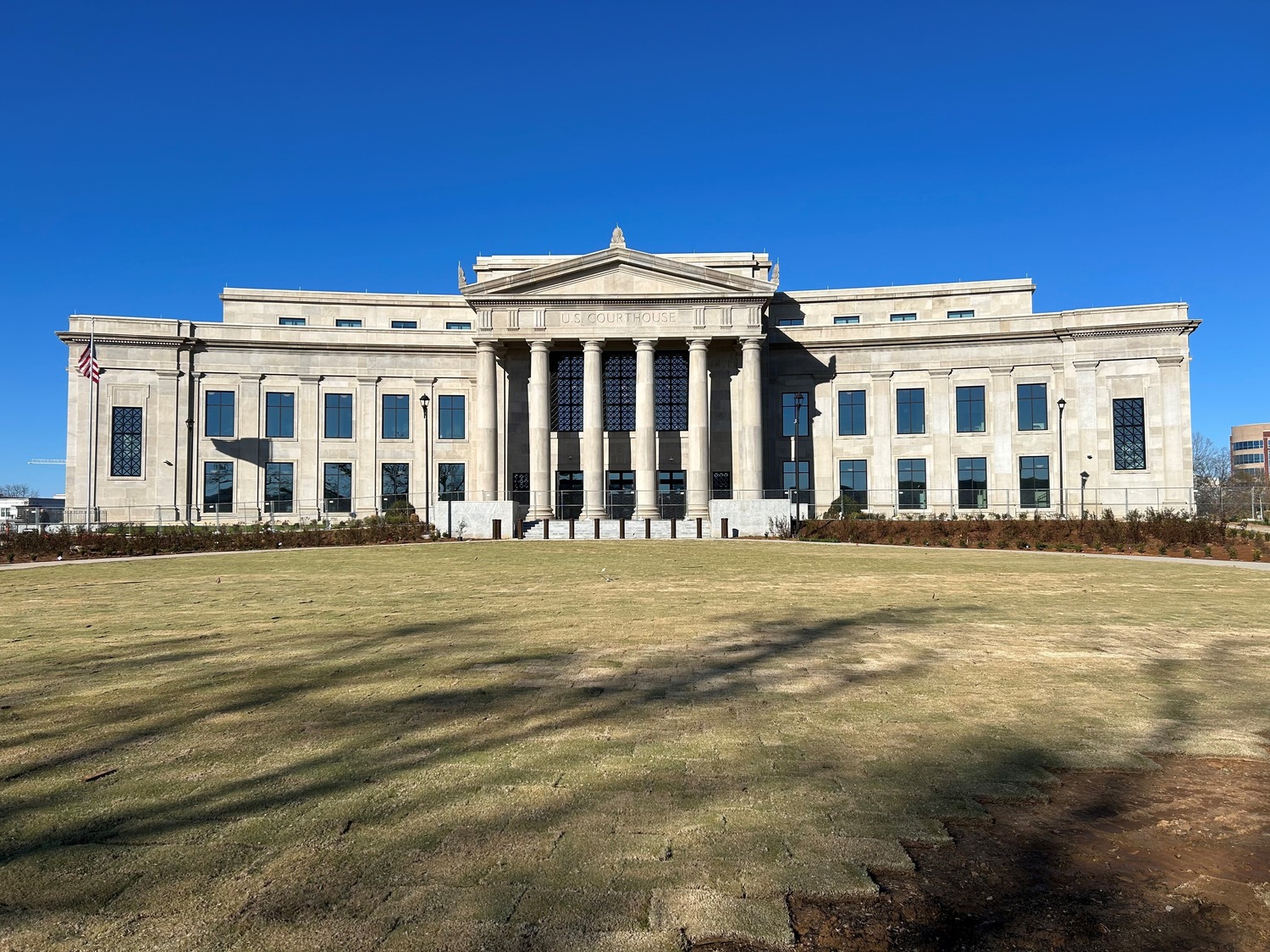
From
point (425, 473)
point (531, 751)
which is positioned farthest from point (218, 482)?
point (531, 751)

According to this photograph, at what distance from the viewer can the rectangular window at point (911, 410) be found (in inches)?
2189

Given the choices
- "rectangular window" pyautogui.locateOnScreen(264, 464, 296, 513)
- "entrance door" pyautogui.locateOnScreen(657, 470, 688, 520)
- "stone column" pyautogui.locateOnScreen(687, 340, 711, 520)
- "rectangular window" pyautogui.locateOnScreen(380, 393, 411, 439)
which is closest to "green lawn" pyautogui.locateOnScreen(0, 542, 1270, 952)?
"stone column" pyautogui.locateOnScreen(687, 340, 711, 520)

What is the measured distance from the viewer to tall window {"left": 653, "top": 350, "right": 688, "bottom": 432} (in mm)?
55375

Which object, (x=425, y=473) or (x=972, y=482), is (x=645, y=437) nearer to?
(x=425, y=473)

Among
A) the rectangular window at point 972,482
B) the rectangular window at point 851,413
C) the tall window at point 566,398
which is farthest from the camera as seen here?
the rectangular window at point 851,413

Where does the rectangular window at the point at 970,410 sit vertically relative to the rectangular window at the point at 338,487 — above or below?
above

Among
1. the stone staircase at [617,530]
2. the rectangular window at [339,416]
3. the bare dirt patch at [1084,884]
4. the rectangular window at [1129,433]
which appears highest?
the rectangular window at [339,416]

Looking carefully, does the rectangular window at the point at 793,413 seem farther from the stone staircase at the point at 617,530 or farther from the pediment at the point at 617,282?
the stone staircase at the point at 617,530

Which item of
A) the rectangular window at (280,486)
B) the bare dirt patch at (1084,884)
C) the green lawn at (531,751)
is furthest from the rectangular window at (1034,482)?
the bare dirt patch at (1084,884)

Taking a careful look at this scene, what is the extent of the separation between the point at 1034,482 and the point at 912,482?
7923 mm

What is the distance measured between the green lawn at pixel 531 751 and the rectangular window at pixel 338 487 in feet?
151

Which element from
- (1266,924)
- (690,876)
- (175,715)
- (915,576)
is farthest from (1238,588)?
(175,715)

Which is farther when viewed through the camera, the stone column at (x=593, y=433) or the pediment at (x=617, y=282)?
the pediment at (x=617, y=282)

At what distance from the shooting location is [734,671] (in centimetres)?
778
